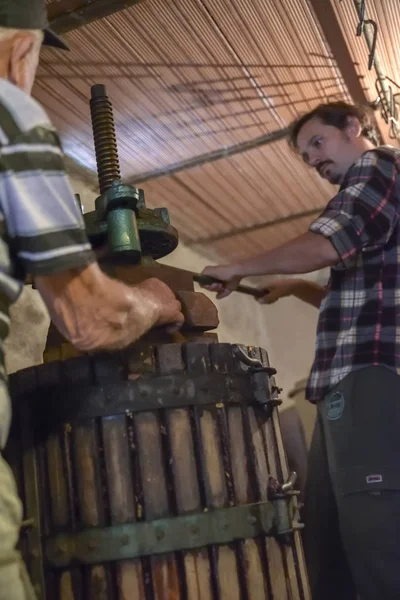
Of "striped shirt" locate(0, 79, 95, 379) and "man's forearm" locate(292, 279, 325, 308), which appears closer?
"striped shirt" locate(0, 79, 95, 379)

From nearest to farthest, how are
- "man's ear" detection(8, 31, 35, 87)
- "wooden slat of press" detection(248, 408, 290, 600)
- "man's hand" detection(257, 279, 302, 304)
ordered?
1. "man's ear" detection(8, 31, 35, 87)
2. "wooden slat of press" detection(248, 408, 290, 600)
3. "man's hand" detection(257, 279, 302, 304)

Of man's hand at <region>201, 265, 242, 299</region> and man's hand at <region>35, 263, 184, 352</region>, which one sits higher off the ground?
man's hand at <region>201, 265, 242, 299</region>

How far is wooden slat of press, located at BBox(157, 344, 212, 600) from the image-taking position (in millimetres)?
1280

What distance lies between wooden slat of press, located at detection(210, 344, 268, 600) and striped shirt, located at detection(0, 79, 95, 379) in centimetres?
60

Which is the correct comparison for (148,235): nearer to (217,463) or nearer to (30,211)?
(217,463)

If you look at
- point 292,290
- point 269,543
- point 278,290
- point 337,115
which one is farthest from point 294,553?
point 337,115

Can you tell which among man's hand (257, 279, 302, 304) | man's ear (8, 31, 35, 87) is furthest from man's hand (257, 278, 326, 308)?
man's ear (8, 31, 35, 87)

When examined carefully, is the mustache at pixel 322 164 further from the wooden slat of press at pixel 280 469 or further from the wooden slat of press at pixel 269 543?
the wooden slat of press at pixel 269 543

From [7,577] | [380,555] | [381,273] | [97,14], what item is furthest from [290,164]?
[7,577]

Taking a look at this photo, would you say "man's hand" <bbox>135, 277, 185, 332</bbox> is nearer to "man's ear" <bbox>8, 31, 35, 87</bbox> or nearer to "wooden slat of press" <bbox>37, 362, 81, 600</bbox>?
"wooden slat of press" <bbox>37, 362, 81, 600</bbox>

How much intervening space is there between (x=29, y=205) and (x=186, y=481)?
68 centimetres

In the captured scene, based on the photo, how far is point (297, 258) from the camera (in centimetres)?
187

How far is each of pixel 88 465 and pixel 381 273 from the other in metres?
1.00

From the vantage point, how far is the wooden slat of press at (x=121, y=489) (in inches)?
49.8
